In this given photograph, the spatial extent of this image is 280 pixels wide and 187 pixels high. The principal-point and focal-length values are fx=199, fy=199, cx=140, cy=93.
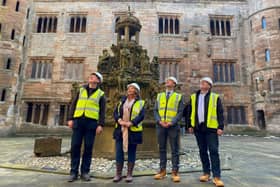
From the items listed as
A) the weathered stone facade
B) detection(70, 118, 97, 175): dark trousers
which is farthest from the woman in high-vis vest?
the weathered stone facade

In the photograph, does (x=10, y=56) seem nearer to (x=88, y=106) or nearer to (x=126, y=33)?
(x=126, y=33)

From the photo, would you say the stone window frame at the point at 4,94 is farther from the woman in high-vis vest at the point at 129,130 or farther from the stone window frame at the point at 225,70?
the stone window frame at the point at 225,70

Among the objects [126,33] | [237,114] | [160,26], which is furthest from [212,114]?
[160,26]

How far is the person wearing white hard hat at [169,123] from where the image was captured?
12.1 feet

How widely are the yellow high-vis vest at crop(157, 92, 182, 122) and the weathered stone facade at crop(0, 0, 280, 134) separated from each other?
13926mm

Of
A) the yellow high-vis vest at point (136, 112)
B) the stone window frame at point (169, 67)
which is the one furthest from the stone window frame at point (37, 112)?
the yellow high-vis vest at point (136, 112)

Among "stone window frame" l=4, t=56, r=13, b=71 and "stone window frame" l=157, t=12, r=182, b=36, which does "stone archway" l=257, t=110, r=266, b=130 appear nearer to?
"stone window frame" l=157, t=12, r=182, b=36

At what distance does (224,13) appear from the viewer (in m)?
19.3

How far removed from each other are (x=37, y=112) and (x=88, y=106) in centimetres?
1585

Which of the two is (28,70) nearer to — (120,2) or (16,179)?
(120,2)

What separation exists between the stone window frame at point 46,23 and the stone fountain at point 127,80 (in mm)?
13521

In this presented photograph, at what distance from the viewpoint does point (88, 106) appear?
3686 millimetres

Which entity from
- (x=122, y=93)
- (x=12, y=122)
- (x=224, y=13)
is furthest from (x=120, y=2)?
(x=122, y=93)

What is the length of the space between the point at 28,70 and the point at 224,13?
19.2 meters
